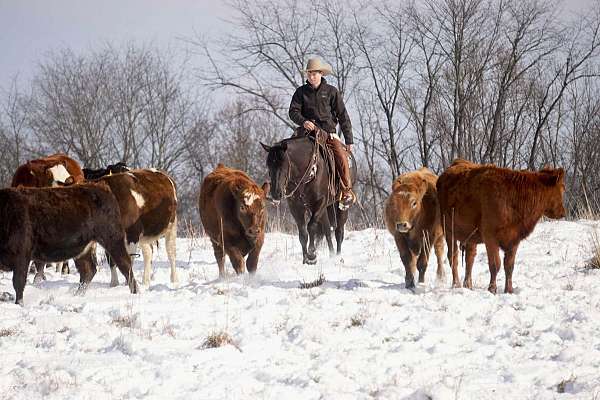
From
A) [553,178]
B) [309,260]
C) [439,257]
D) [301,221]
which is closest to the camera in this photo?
[553,178]

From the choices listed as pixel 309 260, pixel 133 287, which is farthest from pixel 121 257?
pixel 309 260

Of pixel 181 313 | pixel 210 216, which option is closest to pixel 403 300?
pixel 181 313

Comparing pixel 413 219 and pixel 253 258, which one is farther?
pixel 253 258

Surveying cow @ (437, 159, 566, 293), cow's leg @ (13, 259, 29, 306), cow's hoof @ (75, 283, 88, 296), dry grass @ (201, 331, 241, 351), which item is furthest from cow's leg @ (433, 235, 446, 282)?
cow's leg @ (13, 259, 29, 306)

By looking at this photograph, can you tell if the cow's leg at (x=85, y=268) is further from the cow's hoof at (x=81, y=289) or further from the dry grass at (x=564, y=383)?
the dry grass at (x=564, y=383)

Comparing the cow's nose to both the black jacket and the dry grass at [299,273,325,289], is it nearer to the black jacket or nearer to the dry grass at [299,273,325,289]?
the dry grass at [299,273,325,289]

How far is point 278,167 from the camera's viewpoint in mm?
8953

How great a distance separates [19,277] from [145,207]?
1845mm

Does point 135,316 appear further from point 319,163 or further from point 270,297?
point 319,163

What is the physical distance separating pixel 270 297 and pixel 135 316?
1.35 m

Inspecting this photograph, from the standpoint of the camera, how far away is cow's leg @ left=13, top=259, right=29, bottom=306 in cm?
614

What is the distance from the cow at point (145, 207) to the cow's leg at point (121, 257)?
0.67m

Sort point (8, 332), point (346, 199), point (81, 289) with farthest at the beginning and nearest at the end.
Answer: point (346, 199), point (81, 289), point (8, 332)

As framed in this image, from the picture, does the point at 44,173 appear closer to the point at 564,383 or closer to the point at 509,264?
the point at 509,264
